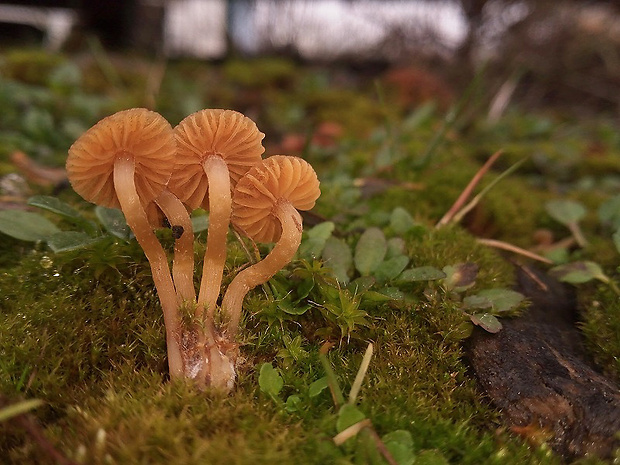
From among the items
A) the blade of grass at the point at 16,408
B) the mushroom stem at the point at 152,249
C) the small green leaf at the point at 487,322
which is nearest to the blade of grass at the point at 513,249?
the small green leaf at the point at 487,322

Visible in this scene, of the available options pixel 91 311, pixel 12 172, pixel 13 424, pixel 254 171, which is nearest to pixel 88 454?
pixel 13 424

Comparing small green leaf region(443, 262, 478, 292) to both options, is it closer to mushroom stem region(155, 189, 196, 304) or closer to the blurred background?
mushroom stem region(155, 189, 196, 304)

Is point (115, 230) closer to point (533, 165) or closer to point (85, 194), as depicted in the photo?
point (85, 194)

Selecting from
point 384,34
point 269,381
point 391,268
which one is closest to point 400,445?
point 269,381

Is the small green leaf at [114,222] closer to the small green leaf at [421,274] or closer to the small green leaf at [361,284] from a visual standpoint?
the small green leaf at [361,284]

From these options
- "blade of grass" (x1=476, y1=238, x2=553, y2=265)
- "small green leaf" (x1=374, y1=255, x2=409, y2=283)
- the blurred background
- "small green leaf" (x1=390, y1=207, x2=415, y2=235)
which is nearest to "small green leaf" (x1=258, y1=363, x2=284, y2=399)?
"small green leaf" (x1=374, y1=255, x2=409, y2=283)
